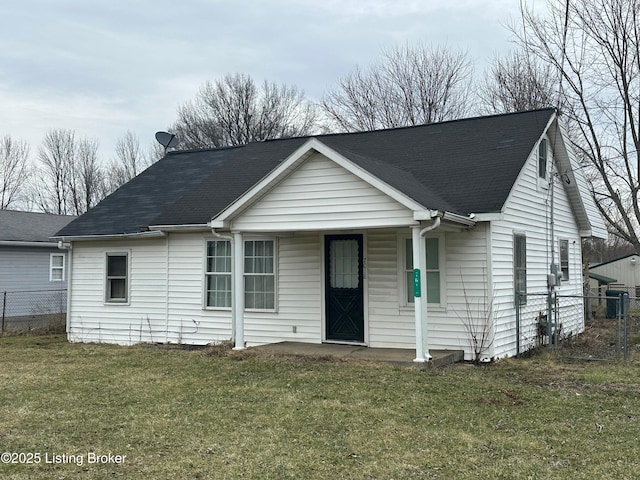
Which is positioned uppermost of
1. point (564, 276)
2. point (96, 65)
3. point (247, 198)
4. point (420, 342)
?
point (96, 65)

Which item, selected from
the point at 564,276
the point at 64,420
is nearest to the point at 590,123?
the point at 564,276

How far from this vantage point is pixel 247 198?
10617 millimetres

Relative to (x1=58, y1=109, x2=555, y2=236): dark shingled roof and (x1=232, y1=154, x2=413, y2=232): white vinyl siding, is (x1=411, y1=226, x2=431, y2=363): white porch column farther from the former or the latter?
(x1=58, y1=109, x2=555, y2=236): dark shingled roof

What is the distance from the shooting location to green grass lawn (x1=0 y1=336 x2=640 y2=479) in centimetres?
511

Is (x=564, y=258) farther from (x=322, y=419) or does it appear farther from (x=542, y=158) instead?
(x=322, y=419)

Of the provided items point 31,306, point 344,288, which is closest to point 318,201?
point 344,288

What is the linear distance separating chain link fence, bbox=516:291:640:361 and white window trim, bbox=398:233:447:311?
5.03 ft

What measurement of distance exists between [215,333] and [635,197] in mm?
12846

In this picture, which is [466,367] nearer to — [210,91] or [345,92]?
[345,92]

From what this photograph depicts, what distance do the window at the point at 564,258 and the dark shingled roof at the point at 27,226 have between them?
→ 638 inches

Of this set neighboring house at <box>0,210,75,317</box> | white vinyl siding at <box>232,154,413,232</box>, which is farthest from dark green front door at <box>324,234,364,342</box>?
neighboring house at <box>0,210,75,317</box>

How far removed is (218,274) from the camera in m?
12.9

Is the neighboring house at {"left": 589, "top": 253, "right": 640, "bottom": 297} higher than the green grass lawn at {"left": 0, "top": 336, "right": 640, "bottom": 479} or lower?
higher

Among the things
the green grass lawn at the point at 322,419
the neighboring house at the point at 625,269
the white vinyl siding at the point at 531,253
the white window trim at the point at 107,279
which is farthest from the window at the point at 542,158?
the neighboring house at the point at 625,269
